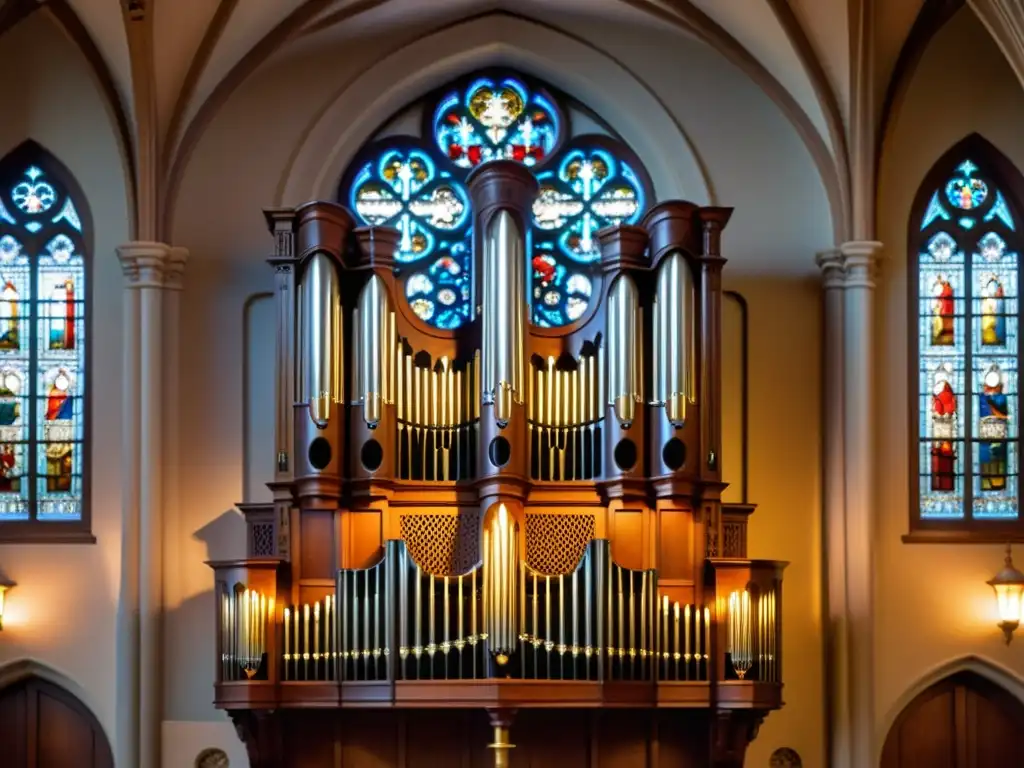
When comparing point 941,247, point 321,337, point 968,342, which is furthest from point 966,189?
point 321,337

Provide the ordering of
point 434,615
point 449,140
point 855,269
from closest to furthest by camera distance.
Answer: point 434,615, point 855,269, point 449,140

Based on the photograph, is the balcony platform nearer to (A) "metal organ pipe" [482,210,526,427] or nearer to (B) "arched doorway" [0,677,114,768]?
Answer: (B) "arched doorway" [0,677,114,768]

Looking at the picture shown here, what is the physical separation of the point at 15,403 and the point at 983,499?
9310 mm

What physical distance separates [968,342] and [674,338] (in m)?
3.29

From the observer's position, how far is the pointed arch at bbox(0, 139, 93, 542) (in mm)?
18500

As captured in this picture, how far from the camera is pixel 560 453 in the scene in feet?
57.4

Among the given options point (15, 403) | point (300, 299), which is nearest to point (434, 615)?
point (300, 299)

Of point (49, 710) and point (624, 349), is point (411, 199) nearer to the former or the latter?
point (624, 349)

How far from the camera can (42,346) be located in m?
18.7

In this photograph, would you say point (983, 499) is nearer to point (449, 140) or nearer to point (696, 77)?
point (696, 77)

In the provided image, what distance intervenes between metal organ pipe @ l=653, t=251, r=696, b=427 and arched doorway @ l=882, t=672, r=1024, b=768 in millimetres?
3750

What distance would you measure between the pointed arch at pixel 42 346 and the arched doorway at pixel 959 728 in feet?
25.9

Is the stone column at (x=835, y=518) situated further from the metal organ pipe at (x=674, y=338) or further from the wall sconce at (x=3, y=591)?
the wall sconce at (x=3, y=591)

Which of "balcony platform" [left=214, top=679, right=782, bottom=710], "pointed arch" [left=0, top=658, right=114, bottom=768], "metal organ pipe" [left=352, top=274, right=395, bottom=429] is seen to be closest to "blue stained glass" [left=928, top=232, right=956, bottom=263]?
"balcony platform" [left=214, top=679, right=782, bottom=710]
